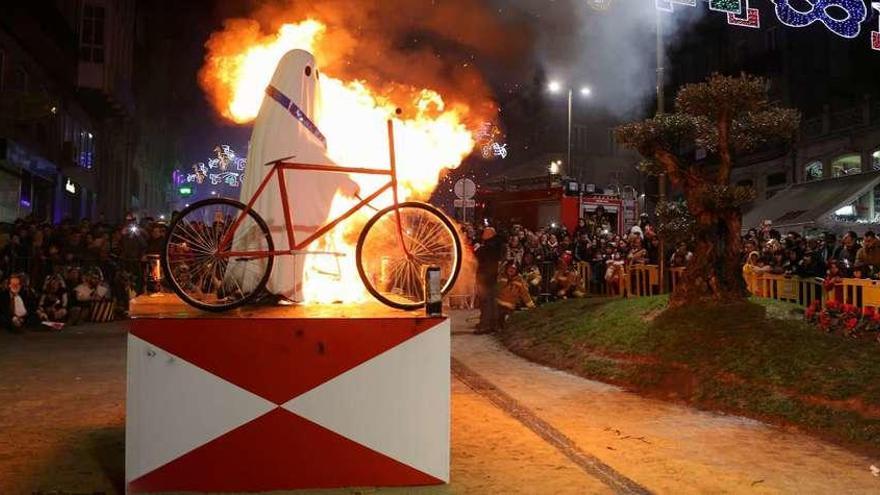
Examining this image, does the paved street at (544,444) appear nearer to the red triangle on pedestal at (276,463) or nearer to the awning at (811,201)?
the red triangle on pedestal at (276,463)

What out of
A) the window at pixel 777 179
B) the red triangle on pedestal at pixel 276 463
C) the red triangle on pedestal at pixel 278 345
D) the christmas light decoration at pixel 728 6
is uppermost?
the christmas light decoration at pixel 728 6

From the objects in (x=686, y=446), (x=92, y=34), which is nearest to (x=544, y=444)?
(x=686, y=446)

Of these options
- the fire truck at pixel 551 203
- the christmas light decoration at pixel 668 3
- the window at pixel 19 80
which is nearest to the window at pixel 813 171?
the fire truck at pixel 551 203

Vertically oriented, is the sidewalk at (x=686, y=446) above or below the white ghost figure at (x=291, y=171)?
below

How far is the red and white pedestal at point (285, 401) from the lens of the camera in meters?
4.07

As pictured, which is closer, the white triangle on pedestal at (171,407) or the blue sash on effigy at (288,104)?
the white triangle on pedestal at (171,407)

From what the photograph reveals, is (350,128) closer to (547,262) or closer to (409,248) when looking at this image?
(409,248)

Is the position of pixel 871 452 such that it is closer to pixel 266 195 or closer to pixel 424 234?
pixel 424 234

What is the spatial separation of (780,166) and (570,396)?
28506 mm

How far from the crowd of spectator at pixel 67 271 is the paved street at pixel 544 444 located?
13.1 ft

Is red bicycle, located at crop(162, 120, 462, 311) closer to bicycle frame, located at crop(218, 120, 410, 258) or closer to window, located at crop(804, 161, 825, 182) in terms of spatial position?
bicycle frame, located at crop(218, 120, 410, 258)

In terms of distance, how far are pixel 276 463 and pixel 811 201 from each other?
2664 cm

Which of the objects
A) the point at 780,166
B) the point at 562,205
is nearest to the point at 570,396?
the point at 562,205

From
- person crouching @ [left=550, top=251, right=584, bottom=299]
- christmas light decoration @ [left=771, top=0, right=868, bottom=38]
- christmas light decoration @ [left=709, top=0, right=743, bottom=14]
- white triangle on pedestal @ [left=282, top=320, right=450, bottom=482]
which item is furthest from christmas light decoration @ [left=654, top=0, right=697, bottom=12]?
white triangle on pedestal @ [left=282, top=320, right=450, bottom=482]
